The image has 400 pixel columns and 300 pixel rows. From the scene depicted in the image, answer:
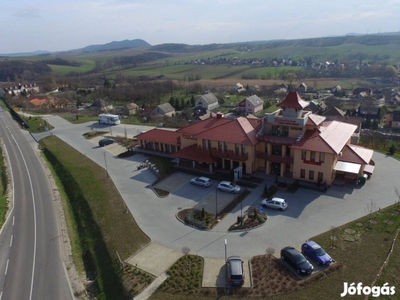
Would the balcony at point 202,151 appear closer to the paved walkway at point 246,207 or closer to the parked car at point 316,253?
the paved walkway at point 246,207

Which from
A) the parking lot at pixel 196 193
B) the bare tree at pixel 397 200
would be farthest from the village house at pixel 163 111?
the bare tree at pixel 397 200

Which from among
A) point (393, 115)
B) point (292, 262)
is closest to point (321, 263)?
point (292, 262)

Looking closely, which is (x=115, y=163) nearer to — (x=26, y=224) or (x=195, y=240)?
(x=26, y=224)

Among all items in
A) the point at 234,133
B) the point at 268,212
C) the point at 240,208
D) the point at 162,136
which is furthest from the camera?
the point at 162,136

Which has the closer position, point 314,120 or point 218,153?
point 314,120

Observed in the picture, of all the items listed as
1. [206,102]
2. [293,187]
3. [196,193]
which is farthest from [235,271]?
[206,102]

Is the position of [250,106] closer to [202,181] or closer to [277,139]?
[277,139]
